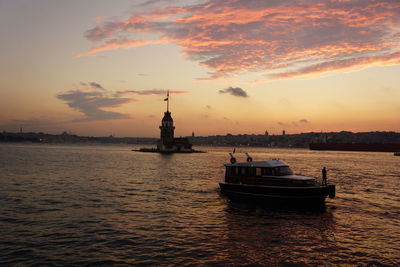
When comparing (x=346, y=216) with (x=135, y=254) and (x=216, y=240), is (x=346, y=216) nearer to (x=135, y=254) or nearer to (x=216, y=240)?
(x=216, y=240)

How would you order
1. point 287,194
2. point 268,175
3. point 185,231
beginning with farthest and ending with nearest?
point 268,175, point 287,194, point 185,231

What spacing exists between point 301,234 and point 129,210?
12678 millimetres

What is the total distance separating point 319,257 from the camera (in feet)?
47.0

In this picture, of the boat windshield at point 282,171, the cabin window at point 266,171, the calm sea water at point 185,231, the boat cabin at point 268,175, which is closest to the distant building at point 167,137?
the calm sea water at point 185,231

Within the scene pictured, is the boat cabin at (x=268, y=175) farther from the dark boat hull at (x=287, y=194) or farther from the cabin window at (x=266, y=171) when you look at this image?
the dark boat hull at (x=287, y=194)

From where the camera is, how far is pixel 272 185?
1053 inches

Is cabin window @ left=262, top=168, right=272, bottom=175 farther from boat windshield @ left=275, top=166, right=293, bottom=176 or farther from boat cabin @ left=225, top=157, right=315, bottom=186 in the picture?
boat windshield @ left=275, top=166, right=293, bottom=176

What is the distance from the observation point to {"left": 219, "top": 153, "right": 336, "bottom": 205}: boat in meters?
25.1

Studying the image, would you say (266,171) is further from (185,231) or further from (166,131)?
(166,131)

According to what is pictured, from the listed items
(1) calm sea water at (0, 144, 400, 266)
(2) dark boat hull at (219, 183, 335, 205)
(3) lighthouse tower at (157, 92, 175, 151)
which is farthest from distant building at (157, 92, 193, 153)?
(2) dark boat hull at (219, 183, 335, 205)

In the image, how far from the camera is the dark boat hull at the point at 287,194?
25.0m

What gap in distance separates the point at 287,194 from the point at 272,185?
1650mm

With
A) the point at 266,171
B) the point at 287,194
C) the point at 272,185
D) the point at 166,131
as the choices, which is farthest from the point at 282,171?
the point at 166,131

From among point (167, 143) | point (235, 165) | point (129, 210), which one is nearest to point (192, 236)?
point (129, 210)
